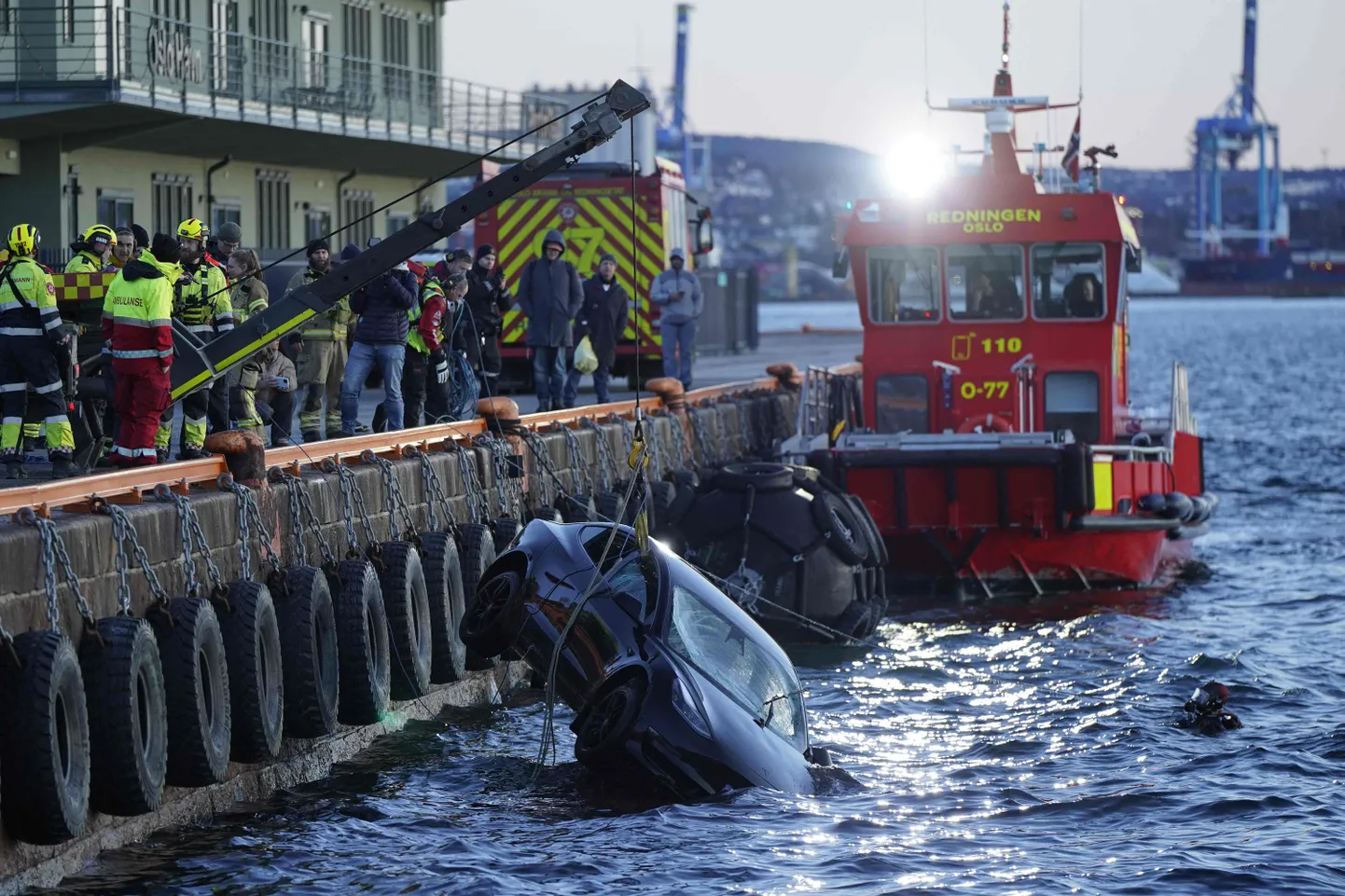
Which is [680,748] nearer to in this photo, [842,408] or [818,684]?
[818,684]

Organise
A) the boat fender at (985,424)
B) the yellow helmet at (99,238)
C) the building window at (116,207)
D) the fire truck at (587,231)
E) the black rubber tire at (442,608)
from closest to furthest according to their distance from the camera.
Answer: the black rubber tire at (442,608) < the yellow helmet at (99,238) < the boat fender at (985,424) < the fire truck at (587,231) < the building window at (116,207)

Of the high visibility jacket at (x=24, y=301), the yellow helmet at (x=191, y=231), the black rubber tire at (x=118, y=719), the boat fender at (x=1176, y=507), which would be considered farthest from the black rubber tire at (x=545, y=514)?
the black rubber tire at (x=118, y=719)

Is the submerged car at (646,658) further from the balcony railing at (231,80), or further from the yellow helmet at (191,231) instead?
the balcony railing at (231,80)

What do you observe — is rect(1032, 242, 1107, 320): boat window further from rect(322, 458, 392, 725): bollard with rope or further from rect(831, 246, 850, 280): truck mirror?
rect(322, 458, 392, 725): bollard with rope

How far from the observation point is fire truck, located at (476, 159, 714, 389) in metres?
30.7

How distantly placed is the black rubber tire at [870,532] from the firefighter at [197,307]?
5.85 m

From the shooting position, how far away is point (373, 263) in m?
15.6

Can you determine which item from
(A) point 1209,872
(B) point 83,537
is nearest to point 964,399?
(A) point 1209,872

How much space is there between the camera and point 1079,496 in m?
20.6

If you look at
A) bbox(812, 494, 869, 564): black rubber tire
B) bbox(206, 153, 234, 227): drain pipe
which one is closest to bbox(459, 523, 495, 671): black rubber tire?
bbox(812, 494, 869, 564): black rubber tire

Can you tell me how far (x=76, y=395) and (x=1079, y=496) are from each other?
9.25m

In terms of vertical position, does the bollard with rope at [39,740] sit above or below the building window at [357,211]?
below

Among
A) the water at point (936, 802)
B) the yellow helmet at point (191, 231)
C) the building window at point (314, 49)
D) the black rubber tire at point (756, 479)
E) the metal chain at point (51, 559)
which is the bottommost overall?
the water at point (936, 802)

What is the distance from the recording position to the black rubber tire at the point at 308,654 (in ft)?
41.3
